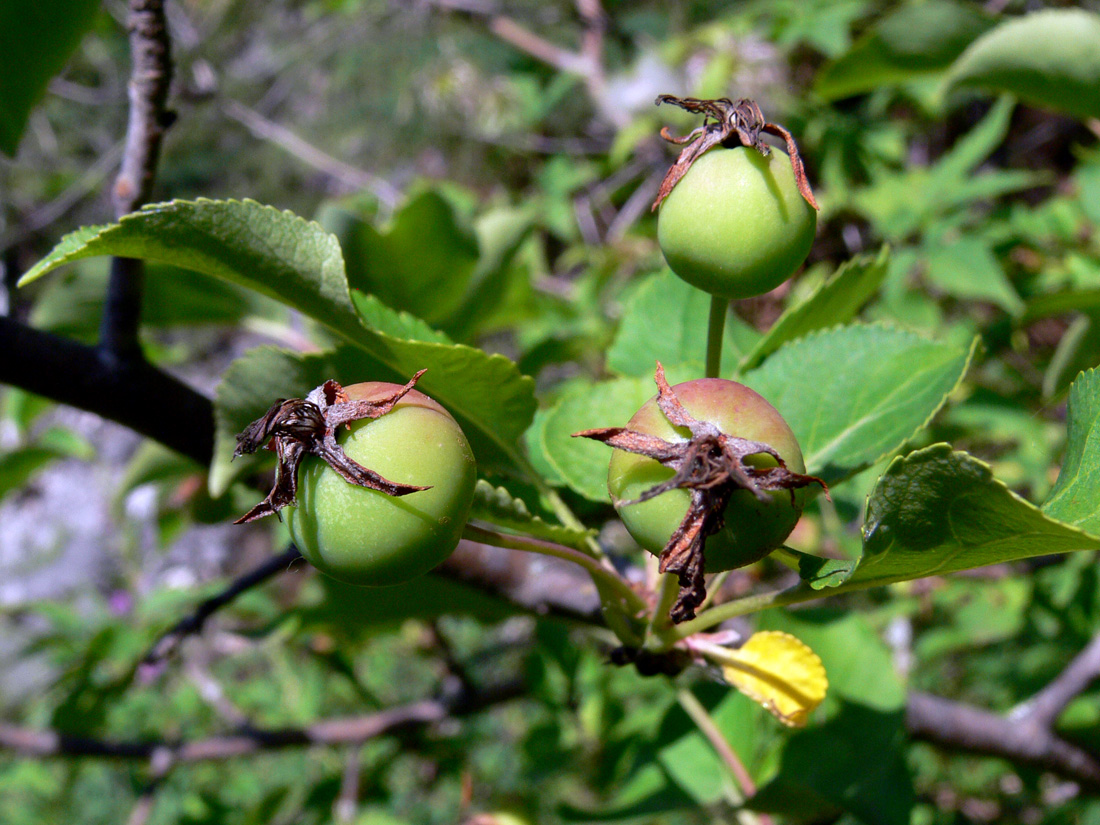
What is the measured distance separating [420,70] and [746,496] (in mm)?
3061

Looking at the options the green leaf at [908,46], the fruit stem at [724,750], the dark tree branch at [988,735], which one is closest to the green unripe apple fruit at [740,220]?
the fruit stem at [724,750]

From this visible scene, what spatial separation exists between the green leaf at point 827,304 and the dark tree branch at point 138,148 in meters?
0.43

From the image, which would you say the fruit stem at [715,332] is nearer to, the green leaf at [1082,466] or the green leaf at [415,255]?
the green leaf at [1082,466]

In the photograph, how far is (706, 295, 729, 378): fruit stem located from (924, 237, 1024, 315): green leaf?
3.44 feet

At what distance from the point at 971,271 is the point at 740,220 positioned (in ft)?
3.85

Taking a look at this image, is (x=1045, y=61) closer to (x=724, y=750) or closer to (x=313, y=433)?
(x=724, y=750)

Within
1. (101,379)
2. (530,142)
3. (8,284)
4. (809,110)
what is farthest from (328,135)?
(101,379)

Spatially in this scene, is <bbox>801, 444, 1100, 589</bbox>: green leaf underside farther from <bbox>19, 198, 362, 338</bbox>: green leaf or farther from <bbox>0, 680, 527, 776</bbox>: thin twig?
<bbox>0, 680, 527, 776</bbox>: thin twig

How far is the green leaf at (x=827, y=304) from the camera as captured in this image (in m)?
0.53

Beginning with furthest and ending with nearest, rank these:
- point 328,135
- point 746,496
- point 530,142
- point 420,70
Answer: point 328,135
point 420,70
point 530,142
point 746,496

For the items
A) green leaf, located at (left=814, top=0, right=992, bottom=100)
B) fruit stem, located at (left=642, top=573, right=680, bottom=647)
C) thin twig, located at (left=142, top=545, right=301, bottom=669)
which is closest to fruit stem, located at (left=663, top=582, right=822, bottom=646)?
fruit stem, located at (left=642, top=573, right=680, bottom=647)

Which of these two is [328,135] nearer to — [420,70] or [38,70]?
[420,70]

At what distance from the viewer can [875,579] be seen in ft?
1.20

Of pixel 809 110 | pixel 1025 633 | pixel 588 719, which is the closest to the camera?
pixel 588 719
